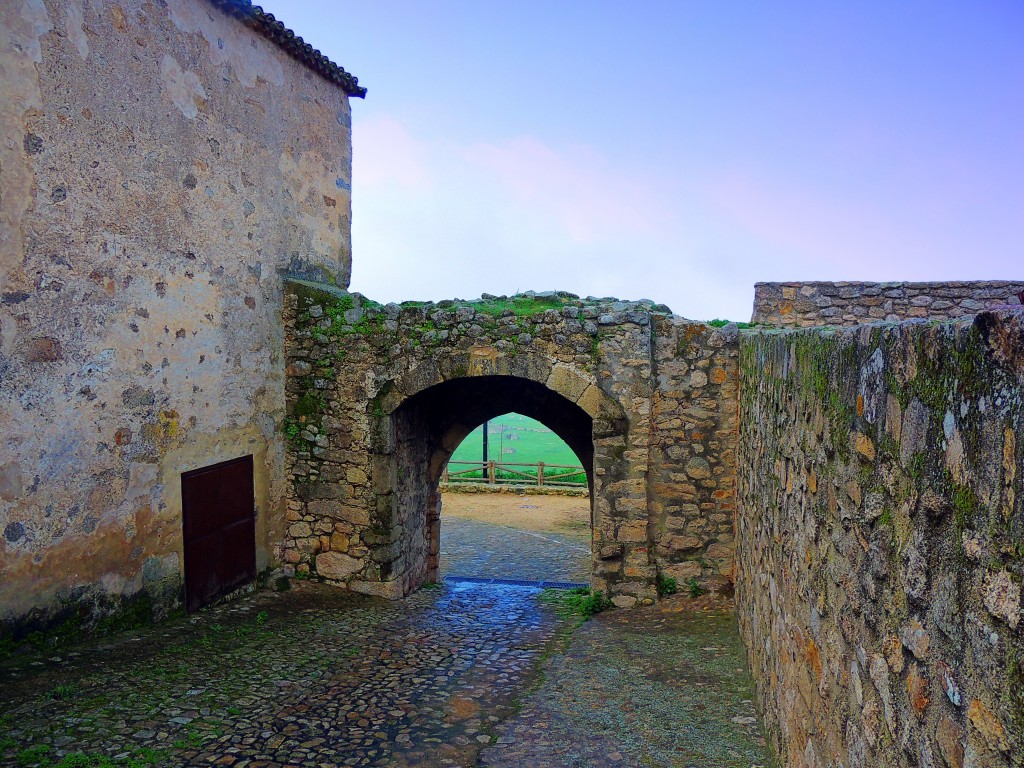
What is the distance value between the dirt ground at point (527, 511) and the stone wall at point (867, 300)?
20.1 ft

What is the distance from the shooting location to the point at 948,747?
1.52 m

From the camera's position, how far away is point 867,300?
828 centimetres

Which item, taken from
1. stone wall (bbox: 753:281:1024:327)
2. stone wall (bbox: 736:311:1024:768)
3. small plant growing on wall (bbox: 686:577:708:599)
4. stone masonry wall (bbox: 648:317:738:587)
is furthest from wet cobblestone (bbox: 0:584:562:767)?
stone wall (bbox: 753:281:1024:327)

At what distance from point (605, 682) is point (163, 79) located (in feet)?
19.7

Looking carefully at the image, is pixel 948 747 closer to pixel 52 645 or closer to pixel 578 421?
pixel 52 645

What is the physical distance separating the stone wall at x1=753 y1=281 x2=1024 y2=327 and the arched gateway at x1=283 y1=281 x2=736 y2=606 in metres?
1.92

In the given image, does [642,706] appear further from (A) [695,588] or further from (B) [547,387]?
(B) [547,387]

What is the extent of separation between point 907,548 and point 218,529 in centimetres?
642

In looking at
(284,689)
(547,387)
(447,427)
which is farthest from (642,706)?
(447,427)

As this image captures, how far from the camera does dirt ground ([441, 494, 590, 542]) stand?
1399 cm

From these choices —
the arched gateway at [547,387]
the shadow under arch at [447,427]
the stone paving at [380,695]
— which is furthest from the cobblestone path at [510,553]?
the stone paving at [380,695]

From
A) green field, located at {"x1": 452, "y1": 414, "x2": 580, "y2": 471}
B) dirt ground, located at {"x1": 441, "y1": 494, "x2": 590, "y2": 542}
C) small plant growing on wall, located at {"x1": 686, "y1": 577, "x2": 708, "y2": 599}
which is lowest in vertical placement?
dirt ground, located at {"x1": 441, "y1": 494, "x2": 590, "y2": 542}

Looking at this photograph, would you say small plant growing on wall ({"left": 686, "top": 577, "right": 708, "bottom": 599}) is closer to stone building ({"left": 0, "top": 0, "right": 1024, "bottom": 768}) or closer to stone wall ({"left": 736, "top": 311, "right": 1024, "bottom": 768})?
stone building ({"left": 0, "top": 0, "right": 1024, "bottom": 768})

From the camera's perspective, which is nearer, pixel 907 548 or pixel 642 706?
pixel 907 548
